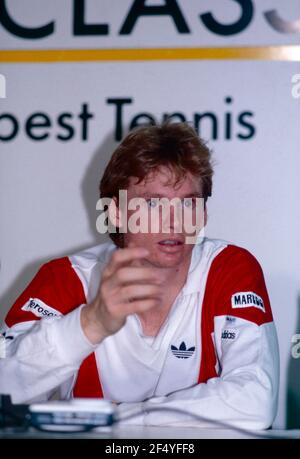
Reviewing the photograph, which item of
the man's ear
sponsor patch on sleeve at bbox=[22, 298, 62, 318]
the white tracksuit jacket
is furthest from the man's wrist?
the man's ear

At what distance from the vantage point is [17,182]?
2045 millimetres

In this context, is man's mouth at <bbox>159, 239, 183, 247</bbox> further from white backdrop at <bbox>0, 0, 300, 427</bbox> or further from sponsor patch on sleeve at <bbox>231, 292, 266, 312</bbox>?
white backdrop at <bbox>0, 0, 300, 427</bbox>

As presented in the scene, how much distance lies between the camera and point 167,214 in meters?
→ 1.44

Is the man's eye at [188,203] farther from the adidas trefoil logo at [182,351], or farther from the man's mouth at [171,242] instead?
the adidas trefoil logo at [182,351]

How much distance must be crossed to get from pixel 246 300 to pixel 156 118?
0.78 metres

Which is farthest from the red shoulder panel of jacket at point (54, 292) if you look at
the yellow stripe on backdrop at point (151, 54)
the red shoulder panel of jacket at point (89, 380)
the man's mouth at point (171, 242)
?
the yellow stripe on backdrop at point (151, 54)

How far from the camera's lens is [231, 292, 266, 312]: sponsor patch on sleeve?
1.42 metres

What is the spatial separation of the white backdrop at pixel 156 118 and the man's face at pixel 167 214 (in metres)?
0.52

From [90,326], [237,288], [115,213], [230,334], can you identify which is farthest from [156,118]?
[90,326]

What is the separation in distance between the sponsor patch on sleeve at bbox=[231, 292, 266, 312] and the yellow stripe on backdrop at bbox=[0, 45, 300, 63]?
839 mm

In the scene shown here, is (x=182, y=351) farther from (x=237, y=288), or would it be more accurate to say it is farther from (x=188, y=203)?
(x=188, y=203)

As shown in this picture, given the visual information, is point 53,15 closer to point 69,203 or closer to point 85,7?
point 85,7

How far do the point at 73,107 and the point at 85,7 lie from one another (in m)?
0.31

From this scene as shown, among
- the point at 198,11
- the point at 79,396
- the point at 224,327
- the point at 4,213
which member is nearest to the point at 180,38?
the point at 198,11
